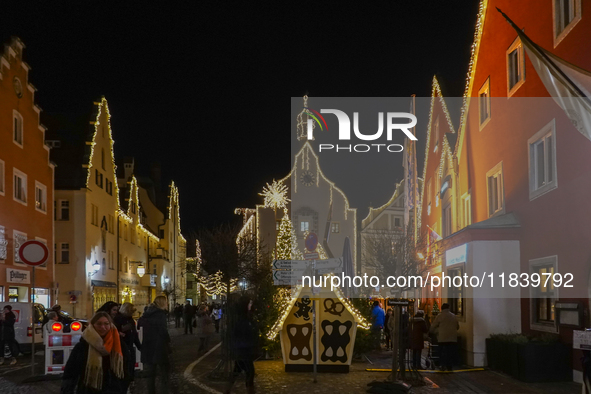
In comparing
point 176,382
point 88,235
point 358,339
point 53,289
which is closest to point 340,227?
point 88,235

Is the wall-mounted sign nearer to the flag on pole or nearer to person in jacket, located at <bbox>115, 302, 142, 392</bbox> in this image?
the flag on pole

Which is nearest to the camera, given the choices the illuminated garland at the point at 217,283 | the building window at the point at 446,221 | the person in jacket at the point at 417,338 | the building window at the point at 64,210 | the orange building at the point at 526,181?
the orange building at the point at 526,181

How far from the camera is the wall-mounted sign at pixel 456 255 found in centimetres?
1744

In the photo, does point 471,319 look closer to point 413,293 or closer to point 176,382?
point 176,382

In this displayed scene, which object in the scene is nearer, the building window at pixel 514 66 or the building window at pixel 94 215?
the building window at pixel 514 66

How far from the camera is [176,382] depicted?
14.3 metres

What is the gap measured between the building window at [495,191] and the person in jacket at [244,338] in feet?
33.0

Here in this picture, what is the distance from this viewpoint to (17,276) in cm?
2936

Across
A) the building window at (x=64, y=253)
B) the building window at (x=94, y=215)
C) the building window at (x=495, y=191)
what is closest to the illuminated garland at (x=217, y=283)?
the building window at (x=94, y=215)

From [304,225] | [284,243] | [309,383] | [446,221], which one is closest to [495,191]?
[284,243]

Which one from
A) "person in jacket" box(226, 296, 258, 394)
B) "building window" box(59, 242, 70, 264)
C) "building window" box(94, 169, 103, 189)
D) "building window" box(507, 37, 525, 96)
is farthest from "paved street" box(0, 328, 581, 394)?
"building window" box(94, 169, 103, 189)

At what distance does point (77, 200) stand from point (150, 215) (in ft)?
115

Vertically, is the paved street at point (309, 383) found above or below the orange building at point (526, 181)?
below

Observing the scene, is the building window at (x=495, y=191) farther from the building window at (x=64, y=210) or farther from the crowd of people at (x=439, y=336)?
the building window at (x=64, y=210)
